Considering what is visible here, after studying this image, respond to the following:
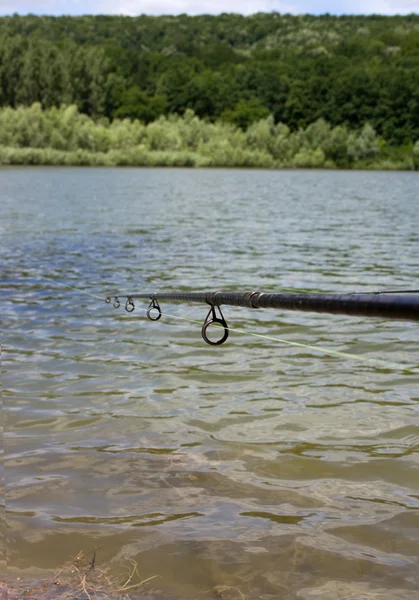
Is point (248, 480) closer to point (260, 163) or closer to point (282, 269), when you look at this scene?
point (282, 269)

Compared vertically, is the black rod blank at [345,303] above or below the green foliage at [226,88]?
below

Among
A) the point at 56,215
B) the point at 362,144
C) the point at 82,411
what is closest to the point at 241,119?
the point at 362,144

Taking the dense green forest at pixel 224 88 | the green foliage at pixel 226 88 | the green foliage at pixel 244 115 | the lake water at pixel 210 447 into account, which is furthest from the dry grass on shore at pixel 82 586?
the green foliage at pixel 244 115

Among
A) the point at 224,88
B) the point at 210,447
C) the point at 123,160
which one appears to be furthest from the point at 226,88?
the point at 210,447

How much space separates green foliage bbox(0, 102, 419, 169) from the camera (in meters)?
89.1

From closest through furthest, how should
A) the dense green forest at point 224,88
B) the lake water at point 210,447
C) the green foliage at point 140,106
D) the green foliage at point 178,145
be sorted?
the lake water at point 210,447 < the green foliage at point 178,145 < the dense green forest at point 224,88 < the green foliage at point 140,106

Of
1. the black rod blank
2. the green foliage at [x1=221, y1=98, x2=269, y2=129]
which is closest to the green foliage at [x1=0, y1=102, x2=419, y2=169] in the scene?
the green foliage at [x1=221, y1=98, x2=269, y2=129]

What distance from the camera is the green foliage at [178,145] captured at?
89.1 m

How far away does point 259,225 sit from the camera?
23.7m

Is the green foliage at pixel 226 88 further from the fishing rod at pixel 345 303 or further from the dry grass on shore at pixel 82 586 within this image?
Answer: the fishing rod at pixel 345 303

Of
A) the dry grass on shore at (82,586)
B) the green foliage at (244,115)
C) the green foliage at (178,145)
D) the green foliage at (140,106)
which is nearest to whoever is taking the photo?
the dry grass on shore at (82,586)

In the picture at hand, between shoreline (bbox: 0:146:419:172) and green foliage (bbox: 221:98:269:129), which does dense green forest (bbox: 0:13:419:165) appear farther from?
shoreline (bbox: 0:146:419:172)

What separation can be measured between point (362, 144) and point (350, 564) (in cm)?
11676

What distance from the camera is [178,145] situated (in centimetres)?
10106
